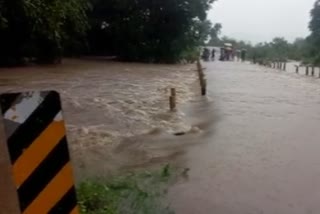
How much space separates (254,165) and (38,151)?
614 cm

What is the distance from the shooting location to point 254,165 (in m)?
8.04

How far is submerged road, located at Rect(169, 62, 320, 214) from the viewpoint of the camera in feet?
20.2

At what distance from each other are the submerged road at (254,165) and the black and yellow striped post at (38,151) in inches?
140

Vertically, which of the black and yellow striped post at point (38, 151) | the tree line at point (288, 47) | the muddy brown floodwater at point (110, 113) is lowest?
the tree line at point (288, 47)

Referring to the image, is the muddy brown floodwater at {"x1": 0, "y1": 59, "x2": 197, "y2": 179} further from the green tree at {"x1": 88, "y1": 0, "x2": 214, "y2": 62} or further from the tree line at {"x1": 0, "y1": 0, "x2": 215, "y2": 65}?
the green tree at {"x1": 88, "y1": 0, "x2": 214, "y2": 62}

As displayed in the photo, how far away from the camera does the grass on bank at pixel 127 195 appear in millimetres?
5160

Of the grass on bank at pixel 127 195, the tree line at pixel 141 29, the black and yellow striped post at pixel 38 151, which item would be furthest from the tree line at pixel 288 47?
the black and yellow striped post at pixel 38 151

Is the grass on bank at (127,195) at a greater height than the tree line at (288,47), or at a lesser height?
greater

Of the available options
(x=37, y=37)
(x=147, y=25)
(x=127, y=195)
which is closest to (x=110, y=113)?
(x=127, y=195)

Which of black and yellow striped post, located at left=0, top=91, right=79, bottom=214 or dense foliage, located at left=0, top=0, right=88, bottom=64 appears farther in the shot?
dense foliage, located at left=0, top=0, right=88, bottom=64

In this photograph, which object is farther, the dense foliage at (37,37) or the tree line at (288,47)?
the tree line at (288,47)

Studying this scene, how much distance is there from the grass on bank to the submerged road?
0.75ft

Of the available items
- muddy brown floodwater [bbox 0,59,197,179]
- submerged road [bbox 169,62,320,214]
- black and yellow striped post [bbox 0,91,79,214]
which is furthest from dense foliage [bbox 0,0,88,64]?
black and yellow striped post [bbox 0,91,79,214]

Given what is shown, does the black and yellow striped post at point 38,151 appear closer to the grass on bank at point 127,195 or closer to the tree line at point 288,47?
the grass on bank at point 127,195
